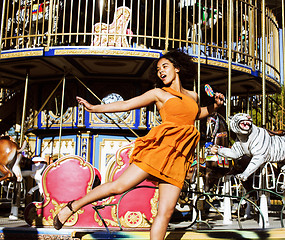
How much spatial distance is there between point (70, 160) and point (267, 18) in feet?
28.3

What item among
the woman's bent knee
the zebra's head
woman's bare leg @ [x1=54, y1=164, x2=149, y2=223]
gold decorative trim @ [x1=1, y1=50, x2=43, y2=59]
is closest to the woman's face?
woman's bare leg @ [x1=54, y1=164, x2=149, y2=223]

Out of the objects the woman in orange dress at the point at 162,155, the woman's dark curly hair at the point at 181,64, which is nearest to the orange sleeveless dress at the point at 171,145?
the woman in orange dress at the point at 162,155

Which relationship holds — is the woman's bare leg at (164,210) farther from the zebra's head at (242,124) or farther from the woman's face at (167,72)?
the zebra's head at (242,124)

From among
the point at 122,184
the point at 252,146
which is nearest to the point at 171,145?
the point at 122,184

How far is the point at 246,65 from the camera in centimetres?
1030

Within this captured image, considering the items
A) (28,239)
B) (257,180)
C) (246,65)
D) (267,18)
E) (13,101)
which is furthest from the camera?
(13,101)

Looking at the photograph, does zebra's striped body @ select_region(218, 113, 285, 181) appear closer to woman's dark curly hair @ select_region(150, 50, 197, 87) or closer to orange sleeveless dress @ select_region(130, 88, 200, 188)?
woman's dark curly hair @ select_region(150, 50, 197, 87)

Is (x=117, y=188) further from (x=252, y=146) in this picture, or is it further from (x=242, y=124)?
(x=252, y=146)

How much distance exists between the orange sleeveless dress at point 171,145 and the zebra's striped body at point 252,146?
3.43 m

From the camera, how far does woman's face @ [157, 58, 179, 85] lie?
133 inches

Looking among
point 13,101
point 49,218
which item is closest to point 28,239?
point 49,218

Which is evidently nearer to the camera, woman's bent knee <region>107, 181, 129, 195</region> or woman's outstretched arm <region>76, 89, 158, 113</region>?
woman's bent knee <region>107, 181, 129, 195</region>

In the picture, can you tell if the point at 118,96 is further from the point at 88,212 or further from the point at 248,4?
the point at 88,212

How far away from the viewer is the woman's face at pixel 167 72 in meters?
3.37
